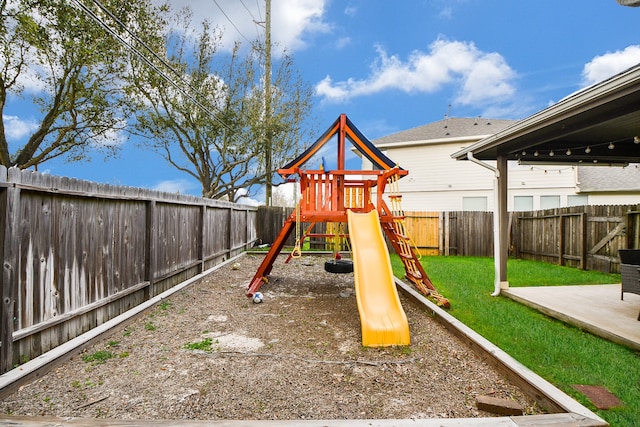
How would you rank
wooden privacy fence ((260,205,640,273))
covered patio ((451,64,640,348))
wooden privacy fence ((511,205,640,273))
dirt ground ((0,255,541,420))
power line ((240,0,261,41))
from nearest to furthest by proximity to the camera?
dirt ground ((0,255,541,420)) < covered patio ((451,64,640,348)) < wooden privacy fence ((511,205,640,273)) < wooden privacy fence ((260,205,640,273)) < power line ((240,0,261,41))

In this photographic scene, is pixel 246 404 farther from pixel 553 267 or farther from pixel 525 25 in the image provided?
pixel 525 25

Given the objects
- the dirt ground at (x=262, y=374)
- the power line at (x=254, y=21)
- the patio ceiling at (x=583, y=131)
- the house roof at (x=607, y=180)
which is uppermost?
the power line at (x=254, y=21)

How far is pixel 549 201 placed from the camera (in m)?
15.9

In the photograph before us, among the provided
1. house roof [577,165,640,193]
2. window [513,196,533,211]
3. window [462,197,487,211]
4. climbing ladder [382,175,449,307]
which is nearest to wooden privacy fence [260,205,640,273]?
window [462,197,487,211]

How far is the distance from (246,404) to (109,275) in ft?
9.15

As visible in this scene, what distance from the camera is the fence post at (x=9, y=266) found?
2705 millimetres

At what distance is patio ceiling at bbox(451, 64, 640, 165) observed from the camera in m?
3.65

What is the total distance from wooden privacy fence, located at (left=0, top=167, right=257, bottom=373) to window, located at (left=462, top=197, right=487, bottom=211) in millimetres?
14306

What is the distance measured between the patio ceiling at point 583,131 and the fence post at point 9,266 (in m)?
5.65

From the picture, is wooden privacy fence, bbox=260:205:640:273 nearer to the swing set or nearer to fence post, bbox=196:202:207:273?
the swing set

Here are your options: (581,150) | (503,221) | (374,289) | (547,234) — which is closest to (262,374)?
(374,289)

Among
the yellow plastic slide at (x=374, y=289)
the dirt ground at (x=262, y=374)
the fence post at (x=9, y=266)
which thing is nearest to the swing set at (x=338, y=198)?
the yellow plastic slide at (x=374, y=289)

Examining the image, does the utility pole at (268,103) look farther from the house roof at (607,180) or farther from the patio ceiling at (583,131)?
the house roof at (607,180)

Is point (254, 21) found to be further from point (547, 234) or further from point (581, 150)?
point (547, 234)
